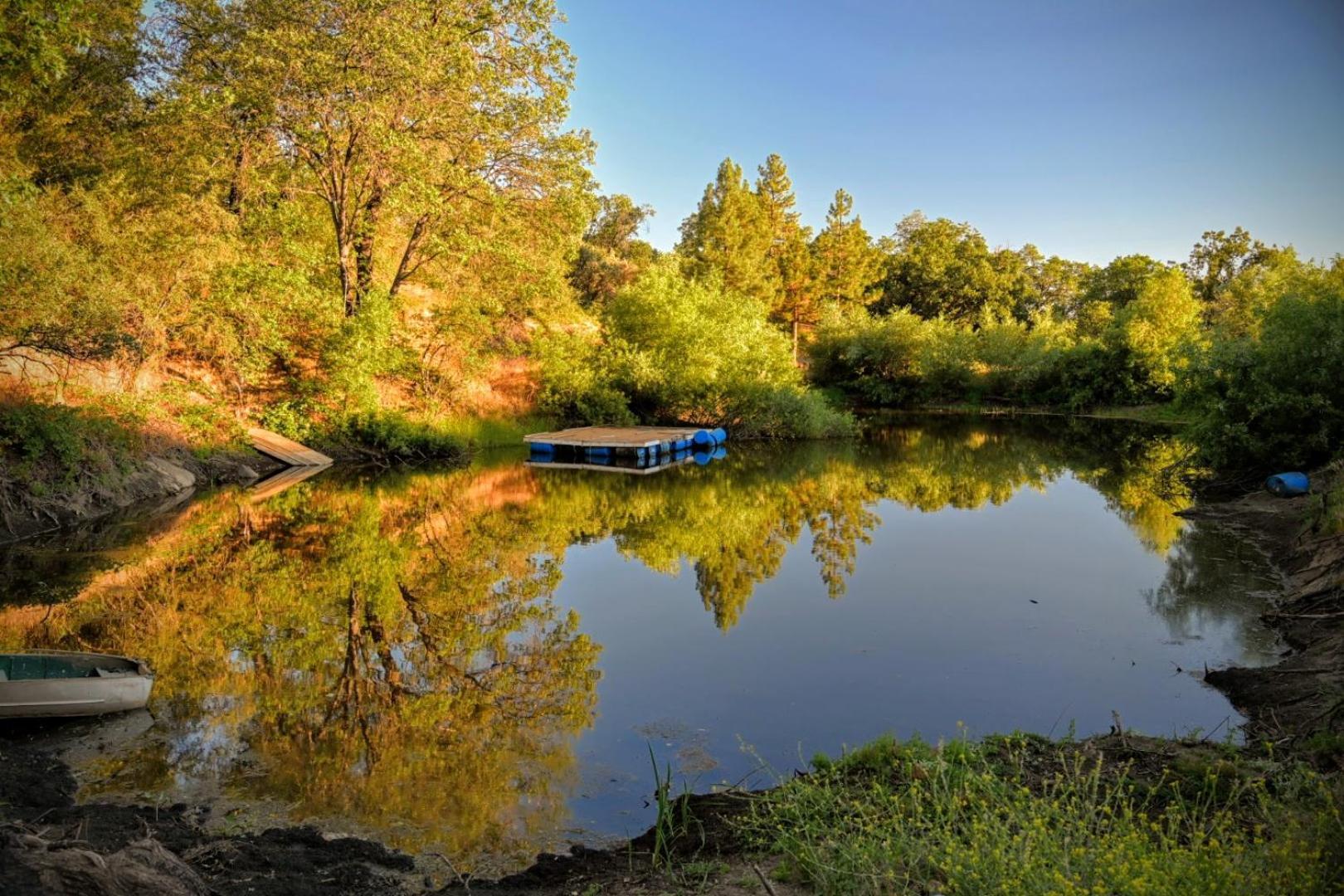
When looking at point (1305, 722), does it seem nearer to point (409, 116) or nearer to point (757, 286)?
point (409, 116)

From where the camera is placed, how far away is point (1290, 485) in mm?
16406

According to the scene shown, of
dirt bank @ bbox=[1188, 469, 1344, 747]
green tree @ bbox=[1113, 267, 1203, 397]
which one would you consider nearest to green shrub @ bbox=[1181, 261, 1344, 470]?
dirt bank @ bbox=[1188, 469, 1344, 747]

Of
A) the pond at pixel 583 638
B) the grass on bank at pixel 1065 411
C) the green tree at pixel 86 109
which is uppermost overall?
the green tree at pixel 86 109

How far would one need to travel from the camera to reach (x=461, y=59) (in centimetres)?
2527

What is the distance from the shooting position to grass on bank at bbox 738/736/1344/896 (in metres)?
3.50

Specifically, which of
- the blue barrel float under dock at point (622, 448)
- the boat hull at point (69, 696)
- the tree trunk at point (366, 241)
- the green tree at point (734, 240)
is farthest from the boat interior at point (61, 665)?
the green tree at point (734, 240)

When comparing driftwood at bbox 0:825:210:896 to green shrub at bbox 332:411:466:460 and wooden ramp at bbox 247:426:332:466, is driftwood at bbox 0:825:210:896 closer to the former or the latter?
wooden ramp at bbox 247:426:332:466

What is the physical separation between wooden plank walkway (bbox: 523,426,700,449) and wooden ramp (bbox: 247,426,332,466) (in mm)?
7279

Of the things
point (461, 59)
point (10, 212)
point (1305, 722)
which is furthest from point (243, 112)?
point (1305, 722)

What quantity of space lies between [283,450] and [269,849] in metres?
22.5

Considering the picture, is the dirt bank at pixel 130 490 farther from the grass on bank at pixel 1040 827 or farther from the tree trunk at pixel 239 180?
the grass on bank at pixel 1040 827

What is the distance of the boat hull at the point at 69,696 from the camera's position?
6.90 m

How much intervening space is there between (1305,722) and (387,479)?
70.2 ft

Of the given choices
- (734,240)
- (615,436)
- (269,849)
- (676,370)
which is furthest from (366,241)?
(734,240)
